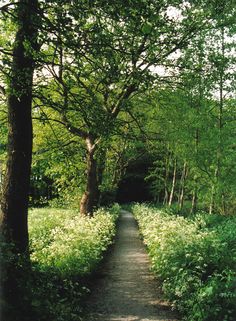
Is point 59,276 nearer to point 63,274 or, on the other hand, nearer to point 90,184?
point 63,274

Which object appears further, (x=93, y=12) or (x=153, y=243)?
(x=153, y=243)

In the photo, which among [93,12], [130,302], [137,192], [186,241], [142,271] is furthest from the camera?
[137,192]

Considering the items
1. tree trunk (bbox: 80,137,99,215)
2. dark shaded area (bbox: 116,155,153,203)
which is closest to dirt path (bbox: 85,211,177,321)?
tree trunk (bbox: 80,137,99,215)

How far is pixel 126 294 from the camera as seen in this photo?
31.9ft

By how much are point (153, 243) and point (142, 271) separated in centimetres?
142

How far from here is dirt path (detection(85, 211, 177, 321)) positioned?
26.6 ft

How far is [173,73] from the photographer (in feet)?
55.3

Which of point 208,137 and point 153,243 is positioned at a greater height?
point 208,137

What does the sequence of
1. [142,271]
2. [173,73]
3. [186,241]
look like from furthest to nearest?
[173,73], [142,271], [186,241]

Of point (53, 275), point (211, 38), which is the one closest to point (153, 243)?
point (53, 275)

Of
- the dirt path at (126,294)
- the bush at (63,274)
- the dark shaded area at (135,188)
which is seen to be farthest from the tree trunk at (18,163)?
the dark shaded area at (135,188)

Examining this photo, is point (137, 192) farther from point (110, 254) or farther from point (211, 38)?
point (110, 254)

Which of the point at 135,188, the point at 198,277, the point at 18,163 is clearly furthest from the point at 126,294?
the point at 135,188

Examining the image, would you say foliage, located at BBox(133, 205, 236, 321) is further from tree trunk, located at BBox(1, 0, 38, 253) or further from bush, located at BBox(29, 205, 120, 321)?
tree trunk, located at BBox(1, 0, 38, 253)
